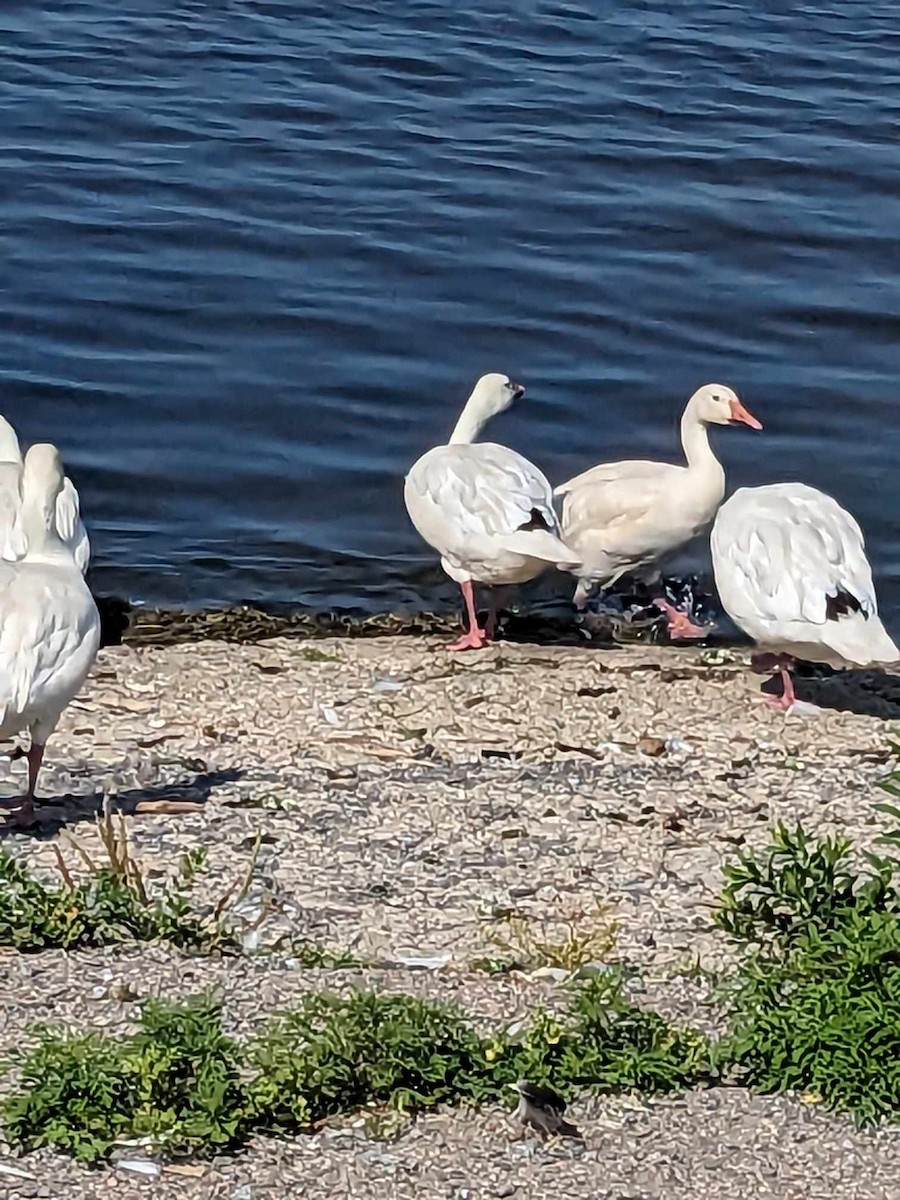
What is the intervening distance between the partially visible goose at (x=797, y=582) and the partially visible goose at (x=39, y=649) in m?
3.36

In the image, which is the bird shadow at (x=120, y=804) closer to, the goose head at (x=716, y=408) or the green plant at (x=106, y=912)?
the green plant at (x=106, y=912)

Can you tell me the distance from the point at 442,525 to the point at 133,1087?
5860 mm

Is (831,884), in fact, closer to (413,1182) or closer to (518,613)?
(413,1182)

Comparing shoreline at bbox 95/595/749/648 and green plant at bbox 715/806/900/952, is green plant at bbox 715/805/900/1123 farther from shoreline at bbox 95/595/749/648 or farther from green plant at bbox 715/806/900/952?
shoreline at bbox 95/595/749/648

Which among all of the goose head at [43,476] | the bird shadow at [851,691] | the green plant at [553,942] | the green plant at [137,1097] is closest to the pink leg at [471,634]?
the bird shadow at [851,691]

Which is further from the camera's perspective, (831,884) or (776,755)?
(776,755)

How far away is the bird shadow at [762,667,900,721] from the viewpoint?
10.8 meters

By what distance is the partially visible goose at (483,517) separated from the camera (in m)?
11.1

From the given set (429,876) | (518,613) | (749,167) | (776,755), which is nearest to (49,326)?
(518,613)

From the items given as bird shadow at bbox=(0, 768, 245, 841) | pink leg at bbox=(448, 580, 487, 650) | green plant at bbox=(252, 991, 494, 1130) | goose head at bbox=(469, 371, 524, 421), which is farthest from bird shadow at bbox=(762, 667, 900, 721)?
green plant at bbox=(252, 991, 494, 1130)

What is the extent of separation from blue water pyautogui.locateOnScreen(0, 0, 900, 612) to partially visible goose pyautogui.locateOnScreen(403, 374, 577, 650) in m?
0.97

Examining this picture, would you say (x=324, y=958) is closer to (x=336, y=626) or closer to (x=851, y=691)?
(x=851, y=691)

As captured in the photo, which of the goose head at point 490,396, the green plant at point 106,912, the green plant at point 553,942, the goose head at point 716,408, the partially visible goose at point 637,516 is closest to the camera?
the green plant at point 106,912

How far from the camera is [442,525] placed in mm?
11367
